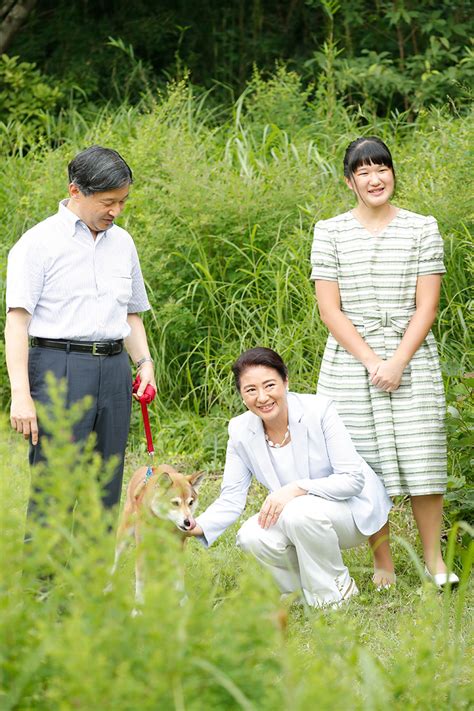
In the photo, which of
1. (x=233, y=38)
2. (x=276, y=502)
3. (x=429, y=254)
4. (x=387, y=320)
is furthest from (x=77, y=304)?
(x=233, y=38)

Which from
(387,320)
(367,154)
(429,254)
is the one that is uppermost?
(367,154)

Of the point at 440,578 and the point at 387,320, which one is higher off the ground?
the point at 387,320

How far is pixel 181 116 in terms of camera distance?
861 centimetres

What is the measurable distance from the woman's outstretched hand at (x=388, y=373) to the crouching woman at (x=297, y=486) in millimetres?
214

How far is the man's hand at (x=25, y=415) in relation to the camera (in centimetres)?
356

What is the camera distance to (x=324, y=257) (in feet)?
15.0

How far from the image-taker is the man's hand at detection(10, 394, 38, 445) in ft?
11.7

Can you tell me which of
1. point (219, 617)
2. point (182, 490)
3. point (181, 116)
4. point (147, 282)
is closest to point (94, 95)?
point (181, 116)

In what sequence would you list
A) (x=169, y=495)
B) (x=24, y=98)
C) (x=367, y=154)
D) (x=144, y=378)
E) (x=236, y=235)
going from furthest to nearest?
(x=24, y=98), (x=236, y=235), (x=367, y=154), (x=144, y=378), (x=169, y=495)

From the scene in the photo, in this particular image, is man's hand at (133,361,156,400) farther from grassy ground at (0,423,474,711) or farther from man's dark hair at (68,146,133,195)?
grassy ground at (0,423,474,711)

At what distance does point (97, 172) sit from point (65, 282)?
0.39 m

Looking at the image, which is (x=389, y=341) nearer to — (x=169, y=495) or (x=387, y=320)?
(x=387, y=320)

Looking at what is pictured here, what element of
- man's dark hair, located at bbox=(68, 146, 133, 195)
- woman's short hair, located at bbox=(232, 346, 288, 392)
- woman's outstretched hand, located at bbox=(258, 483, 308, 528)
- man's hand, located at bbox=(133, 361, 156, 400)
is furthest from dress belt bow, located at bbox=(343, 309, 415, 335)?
man's dark hair, located at bbox=(68, 146, 133, 195)

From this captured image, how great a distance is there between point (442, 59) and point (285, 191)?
361cm
